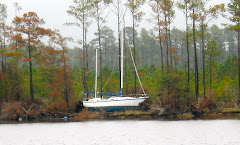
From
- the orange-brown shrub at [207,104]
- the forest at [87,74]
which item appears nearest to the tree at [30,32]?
the forest at [87,74]

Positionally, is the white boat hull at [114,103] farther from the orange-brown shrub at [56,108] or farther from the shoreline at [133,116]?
the orange-brown shrub at [56,108]

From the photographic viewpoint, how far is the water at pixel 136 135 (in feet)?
91.2

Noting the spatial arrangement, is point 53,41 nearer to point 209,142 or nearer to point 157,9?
point 157,9

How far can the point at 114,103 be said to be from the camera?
51.4 metres

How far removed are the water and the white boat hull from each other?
1213 cm

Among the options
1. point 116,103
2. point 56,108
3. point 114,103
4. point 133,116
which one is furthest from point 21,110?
point 133,116

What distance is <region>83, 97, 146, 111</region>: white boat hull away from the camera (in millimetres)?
50500

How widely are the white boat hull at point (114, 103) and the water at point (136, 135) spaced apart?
1213 centimetres

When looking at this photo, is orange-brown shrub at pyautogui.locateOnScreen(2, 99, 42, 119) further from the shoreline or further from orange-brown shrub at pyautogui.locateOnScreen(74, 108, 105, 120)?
orange-brown shrub at pyautogui.locateOnScreen(74, 108, 105, 120)

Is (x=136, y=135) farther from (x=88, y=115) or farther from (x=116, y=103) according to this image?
(x=88, y=115)

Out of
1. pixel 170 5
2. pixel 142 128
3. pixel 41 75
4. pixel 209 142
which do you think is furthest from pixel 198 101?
pixel 41 75

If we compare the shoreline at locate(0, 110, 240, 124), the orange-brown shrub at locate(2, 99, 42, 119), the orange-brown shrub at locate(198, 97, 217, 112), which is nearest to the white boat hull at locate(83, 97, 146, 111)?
the shoreline at locate(0, 110, 240, 124)

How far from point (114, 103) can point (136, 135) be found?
64.5 feet

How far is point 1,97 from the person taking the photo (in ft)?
181
